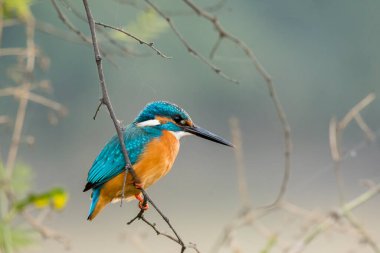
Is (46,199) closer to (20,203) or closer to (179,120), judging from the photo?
(20,203)

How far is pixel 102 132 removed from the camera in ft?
23.9

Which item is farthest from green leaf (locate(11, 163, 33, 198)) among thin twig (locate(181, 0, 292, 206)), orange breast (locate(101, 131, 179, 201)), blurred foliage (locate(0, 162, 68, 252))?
thin twig (locate(181, 0, 292, 206))

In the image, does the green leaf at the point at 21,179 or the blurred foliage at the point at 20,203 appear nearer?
the blurred foliage at the point at 20,203

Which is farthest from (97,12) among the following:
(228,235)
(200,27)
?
(228,235)

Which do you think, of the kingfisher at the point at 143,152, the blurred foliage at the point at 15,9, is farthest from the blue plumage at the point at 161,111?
the blurred foliage at the point at 15,9

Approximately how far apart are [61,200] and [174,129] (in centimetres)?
37

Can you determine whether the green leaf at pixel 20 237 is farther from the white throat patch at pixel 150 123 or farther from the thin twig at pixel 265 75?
the thin twig at pixel 265 75

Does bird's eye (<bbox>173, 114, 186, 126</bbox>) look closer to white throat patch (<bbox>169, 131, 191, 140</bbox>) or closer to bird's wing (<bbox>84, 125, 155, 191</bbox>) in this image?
white throat patch (<bbox>169, 131, 191, 140</bbox>)

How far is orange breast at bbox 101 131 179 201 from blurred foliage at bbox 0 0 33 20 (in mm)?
531

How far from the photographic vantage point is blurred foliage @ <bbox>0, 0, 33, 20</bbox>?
2.14 metres

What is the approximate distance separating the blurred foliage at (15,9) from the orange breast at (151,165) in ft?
1.74

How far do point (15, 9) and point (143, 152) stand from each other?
1.95 feet

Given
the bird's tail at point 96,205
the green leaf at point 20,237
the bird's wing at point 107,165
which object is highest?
the bird's wing at point 107,165

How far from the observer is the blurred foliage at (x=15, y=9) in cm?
214
